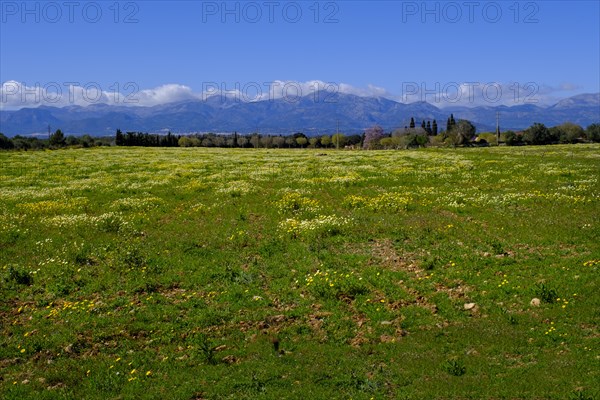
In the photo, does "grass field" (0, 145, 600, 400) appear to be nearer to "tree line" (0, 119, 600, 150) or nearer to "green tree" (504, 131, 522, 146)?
"tree line" (0, 119, 600, 150)

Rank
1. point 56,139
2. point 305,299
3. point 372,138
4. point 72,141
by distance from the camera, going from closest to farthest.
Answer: point 305,299 → point 56,139 → point 72,141 → point 372,138

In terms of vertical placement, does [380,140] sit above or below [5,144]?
above

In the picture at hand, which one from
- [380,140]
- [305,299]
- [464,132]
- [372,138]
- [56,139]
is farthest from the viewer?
[372,138]

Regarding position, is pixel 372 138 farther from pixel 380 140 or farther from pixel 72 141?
pixel 72 141

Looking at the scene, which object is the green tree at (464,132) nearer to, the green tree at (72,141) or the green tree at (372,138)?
the green tree at (372,138)

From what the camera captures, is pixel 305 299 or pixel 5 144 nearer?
pixel 305 299

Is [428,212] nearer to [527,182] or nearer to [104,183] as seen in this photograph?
[527,182]

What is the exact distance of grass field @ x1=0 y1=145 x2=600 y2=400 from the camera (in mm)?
10906

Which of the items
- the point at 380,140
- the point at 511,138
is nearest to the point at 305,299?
the point at 511,138

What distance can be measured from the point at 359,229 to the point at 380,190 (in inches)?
453

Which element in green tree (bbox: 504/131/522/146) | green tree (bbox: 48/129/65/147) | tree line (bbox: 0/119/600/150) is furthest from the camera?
green tree (bbox: 504/131/522/146)

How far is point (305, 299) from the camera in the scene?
50.7 feet

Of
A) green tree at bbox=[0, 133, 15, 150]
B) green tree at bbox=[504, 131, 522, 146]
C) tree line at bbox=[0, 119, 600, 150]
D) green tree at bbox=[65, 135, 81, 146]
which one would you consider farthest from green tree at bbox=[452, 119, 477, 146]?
green tree at bbox=[0, 133, 15, 150]

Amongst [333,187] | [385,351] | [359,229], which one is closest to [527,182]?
[333,187]
